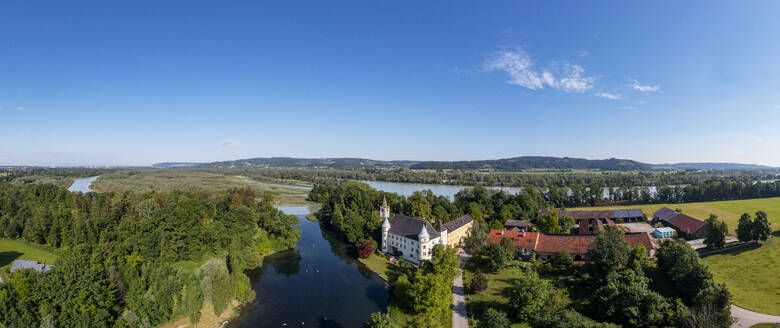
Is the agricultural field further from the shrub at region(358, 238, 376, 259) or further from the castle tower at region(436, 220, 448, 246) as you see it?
the shrub at region(358, 238, 376, 259)

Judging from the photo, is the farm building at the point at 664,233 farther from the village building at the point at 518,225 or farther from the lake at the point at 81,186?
Result: the lake at the point at 81,186

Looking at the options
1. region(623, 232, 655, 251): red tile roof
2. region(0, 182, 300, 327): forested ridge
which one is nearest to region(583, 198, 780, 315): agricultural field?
region(623, 232, 655, 251): red tile roof

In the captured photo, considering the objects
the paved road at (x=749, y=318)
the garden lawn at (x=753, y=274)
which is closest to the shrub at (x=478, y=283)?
the paved road at (x=749, y=318)

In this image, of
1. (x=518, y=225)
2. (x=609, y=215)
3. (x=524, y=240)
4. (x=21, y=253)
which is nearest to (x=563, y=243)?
(x=524, y=240)

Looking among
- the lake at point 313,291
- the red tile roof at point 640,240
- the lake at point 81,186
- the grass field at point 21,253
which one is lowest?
the lake at point 313,291

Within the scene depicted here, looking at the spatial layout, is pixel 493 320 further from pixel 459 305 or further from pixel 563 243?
pixel 563 243

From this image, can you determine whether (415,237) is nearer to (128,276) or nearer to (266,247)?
(266,247)

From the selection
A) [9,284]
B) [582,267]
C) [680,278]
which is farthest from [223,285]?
[680,278]
